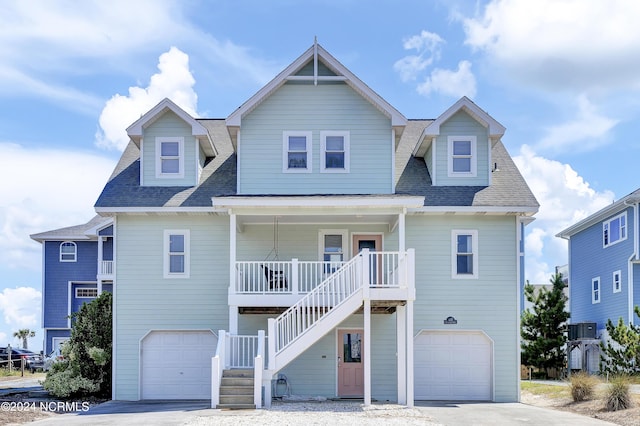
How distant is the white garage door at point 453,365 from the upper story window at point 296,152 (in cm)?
630

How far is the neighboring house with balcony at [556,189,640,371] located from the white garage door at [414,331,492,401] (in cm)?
1134

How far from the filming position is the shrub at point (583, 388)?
21.5 meters

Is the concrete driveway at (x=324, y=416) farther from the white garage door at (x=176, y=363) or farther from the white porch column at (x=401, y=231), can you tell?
the white porch column at (x=401, y=231)

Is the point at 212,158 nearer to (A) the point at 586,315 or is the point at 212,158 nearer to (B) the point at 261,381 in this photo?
(B) the point at 261,381

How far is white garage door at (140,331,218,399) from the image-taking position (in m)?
24.1

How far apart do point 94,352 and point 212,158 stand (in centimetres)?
721

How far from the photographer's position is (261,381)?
1975 centimetres

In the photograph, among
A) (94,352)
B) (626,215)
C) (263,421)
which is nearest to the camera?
(263,421)

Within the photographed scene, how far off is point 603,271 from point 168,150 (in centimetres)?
2212

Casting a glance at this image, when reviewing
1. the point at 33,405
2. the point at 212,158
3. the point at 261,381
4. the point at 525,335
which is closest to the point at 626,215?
the point at 525,335

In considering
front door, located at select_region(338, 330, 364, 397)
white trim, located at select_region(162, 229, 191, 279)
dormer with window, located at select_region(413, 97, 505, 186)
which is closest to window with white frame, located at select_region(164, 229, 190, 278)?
white trim, located at select_region(162, 229, 191, 279)

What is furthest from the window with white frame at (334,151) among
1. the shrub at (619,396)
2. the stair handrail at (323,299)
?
the shrub at (619,396)

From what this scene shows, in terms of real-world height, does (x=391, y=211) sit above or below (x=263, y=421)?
above

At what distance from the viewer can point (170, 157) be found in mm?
24688
